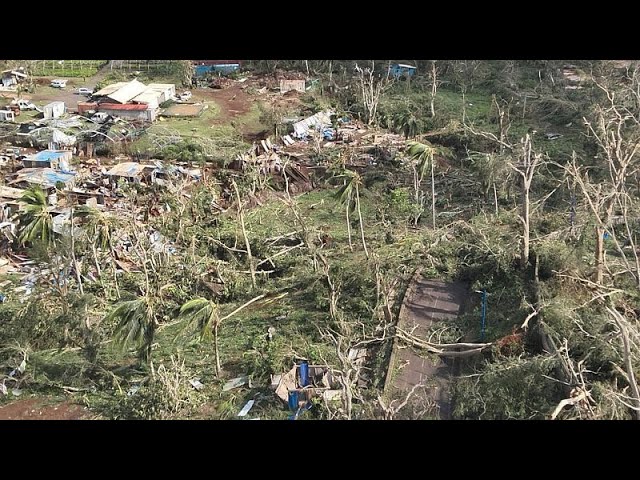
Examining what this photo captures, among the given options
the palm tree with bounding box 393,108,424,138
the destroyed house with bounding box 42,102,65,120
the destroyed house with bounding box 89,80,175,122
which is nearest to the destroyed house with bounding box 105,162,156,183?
the destroyed house with bounding box 89,80,175,122

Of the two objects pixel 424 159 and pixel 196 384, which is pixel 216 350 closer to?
pixel 196 384

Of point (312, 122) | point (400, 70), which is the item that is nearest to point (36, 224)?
point (312, 122)

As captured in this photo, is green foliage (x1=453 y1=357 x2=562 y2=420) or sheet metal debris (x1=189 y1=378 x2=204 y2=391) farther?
sheet metal debris (x1=189 y1=378 x2=204 y2=391)

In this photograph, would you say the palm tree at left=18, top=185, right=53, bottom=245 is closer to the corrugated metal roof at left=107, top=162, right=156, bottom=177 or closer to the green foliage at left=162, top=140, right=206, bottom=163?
the corrugated metal roof at left=107, top=162, right=156, bottom=177

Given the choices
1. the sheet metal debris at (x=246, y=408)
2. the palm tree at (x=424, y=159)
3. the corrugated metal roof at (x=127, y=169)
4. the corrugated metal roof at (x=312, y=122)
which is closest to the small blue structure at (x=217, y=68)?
the corrugated metal roof at (x=312, y=122)

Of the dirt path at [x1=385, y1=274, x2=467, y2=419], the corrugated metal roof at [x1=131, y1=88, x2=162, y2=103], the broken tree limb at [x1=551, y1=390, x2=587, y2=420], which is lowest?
the dirt path at [x1=385, y1=274, x2=467, y2=419]

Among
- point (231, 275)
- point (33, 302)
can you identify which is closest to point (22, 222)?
point (33, 302)

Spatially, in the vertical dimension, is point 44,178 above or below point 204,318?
above
